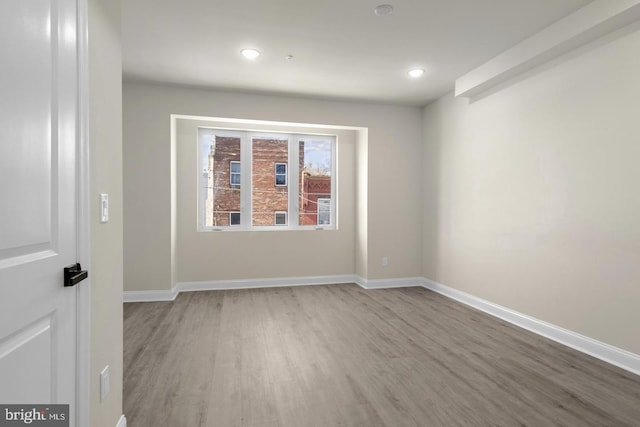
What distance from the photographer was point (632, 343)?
2.38m

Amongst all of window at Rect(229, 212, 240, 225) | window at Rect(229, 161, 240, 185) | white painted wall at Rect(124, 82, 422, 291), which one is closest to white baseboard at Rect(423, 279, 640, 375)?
white painted wall at Rect(124, 82, 422, 291)

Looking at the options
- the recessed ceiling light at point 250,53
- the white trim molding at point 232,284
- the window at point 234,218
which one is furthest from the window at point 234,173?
the recessed ceiling light at point 250,53

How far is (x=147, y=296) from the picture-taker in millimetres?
4109

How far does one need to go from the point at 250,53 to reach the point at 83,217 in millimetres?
2525

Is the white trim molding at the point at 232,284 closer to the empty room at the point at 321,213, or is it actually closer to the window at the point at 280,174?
the empty room at the point at 321,213

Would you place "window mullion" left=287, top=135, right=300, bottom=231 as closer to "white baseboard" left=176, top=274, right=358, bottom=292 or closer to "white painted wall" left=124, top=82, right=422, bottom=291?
"white painted wall" left=124, top=82, right=422, bottom=291

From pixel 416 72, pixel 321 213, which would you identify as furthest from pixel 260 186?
pixel 416 72

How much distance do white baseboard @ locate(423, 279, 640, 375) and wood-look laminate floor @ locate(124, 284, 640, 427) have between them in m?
0.09

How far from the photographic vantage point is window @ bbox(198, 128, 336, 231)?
15.7 feet

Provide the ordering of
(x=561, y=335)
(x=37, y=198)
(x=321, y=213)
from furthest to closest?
(x=321, y=213) < (x=561, y=335) < (x=37, y=198)

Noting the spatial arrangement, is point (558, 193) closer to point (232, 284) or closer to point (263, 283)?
point (263, 283)

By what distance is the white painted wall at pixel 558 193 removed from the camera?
2.45 m

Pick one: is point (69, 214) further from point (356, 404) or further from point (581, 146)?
point (581, 146)

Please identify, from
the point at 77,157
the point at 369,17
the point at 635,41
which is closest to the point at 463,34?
the point at 369,17
